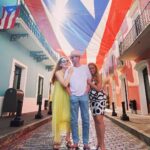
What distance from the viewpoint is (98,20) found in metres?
5.12

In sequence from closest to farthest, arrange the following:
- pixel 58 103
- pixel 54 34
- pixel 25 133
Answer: pixel 58 103, pixel 25 133, pixel 54 34

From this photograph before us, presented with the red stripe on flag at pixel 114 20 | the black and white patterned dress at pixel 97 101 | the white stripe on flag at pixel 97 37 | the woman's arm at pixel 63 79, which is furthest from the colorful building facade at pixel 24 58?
the black and white patterned dress at pixel 97 101

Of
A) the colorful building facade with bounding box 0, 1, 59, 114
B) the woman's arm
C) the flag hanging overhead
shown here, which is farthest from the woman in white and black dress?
the colorful building facade with bounding box 0, 1, 59, 114

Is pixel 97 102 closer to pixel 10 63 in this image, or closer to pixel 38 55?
pixel 10 63

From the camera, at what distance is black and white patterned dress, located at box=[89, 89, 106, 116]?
2.85 meters

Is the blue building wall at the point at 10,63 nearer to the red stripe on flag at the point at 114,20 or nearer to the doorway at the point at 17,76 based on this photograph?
the doorway at the point at 17,76

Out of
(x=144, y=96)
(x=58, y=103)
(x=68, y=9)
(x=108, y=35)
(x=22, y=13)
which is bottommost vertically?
(x=58, y=103)

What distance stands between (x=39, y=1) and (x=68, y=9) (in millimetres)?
859

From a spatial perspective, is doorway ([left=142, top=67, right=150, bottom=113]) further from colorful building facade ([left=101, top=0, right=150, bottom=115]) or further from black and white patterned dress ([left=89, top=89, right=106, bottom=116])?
black and white patterned dress ([left=89, top=89, right=106, bottom=116])

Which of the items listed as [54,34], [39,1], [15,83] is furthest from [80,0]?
[15,83]

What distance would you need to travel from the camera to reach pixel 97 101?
289 centimetres

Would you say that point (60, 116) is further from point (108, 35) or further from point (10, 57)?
point (10, 57)

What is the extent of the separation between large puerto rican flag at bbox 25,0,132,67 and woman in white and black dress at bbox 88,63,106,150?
8.56 feet

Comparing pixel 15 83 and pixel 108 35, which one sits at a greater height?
pixel 108 35
